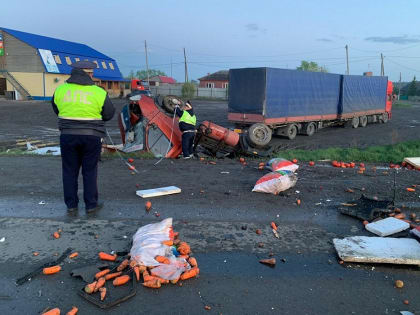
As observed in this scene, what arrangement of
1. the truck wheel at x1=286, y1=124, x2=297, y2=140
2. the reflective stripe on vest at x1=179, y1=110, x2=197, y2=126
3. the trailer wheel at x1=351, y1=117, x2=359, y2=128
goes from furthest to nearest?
the trailer wheel at x1=351, y1=117, x2=359, y2=128, the truck wheel at x1=286, y1=124, x2=297, y2=140, the reflective stripe on vest at x1=179, y1=110, x2=197, y2=126

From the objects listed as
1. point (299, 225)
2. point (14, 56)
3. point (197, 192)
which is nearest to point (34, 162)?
point (197, 192)

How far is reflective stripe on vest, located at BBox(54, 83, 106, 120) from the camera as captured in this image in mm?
4664

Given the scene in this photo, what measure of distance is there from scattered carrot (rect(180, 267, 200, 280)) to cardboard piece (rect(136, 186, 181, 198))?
246 cm

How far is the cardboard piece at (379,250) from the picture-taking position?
359cm

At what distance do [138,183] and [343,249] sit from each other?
384 cm

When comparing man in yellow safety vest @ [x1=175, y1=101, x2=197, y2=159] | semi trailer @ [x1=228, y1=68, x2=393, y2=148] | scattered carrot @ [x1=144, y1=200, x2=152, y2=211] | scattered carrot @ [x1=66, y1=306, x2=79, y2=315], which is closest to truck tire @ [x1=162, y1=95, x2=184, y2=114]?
man in yellow safety vest @ [x1=175, y1=101, x2=197, y2=159]

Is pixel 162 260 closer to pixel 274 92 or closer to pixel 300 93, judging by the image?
pixel 274 92

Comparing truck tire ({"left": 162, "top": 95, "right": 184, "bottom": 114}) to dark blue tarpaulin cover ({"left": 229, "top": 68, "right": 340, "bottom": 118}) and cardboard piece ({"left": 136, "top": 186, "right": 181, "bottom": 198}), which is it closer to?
cardboard piece ({"left": 136, "top": 186, "right": 181, "bottom": 198})

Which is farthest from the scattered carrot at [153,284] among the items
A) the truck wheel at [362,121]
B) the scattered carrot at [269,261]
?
the truck wheel at [362,121]

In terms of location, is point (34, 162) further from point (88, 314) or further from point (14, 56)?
point (14, 56)

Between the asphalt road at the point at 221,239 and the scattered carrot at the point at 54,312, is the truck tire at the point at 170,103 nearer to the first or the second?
the asphalt road at the point at 221,239

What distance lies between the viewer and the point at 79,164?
4.98 meters

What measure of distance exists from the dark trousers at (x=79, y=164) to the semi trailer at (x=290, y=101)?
7.89 m

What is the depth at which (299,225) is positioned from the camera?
185 inches
